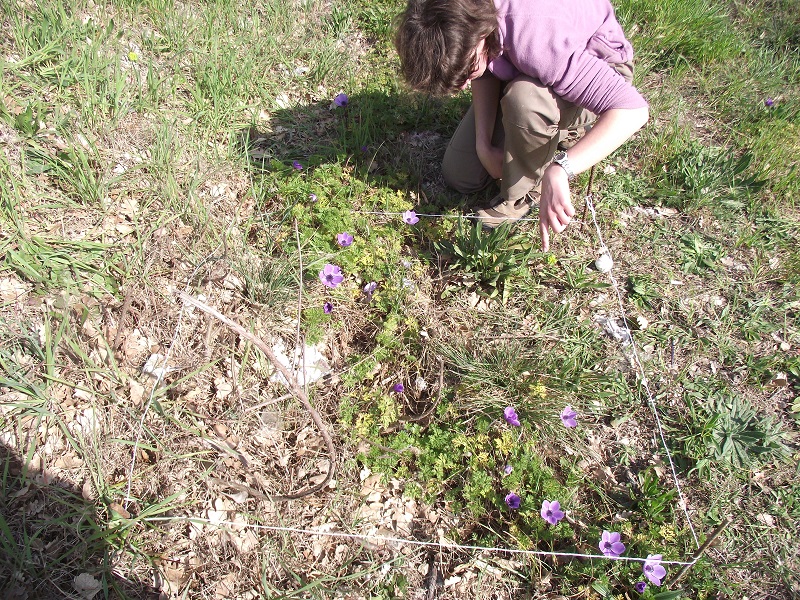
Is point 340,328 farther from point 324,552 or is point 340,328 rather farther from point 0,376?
point 0,376

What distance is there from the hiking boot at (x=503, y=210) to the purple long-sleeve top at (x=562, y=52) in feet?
2.15

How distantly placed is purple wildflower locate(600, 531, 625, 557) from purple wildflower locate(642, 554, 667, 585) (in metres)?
0.08

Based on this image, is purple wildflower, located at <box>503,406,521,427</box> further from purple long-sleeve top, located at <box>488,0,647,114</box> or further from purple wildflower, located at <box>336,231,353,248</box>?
purple long-sleeve top, located at <box>488,0,647,114</box>

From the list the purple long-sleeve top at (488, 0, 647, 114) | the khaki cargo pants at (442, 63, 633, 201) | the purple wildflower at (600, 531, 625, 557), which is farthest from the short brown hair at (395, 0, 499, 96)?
the purple wildflower at (600, 531, 625, 557)

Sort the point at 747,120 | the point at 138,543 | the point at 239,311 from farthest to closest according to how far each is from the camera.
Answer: the point at 747,120 < the point at 239,311 < the point at 138,543

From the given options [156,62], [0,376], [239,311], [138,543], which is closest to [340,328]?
[239,311]

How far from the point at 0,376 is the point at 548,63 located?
7.32 ft

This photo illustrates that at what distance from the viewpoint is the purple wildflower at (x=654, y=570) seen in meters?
1.72

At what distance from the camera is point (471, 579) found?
1802mm

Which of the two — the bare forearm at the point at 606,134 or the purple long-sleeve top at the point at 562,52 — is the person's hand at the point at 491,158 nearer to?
the purple long-sleeve top at the point at 562,52

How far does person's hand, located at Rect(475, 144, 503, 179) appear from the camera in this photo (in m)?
2.51

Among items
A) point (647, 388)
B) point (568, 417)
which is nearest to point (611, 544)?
point (568, 417)

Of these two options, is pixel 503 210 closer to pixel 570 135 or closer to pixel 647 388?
pixel 570 135

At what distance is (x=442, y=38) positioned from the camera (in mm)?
1829
